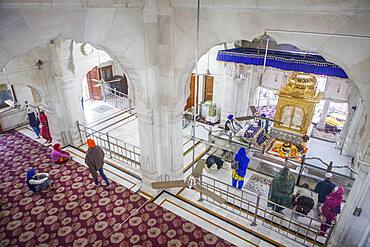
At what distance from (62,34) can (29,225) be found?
397 cm

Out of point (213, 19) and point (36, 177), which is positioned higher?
point (213, 19)

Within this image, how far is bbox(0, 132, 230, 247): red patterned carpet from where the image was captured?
4.91 meters

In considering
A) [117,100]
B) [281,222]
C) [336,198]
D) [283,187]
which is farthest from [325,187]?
[117,100]

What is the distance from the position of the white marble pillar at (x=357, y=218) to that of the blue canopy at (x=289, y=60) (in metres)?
3.34

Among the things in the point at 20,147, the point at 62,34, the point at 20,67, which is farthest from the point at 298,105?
the point at 20,147

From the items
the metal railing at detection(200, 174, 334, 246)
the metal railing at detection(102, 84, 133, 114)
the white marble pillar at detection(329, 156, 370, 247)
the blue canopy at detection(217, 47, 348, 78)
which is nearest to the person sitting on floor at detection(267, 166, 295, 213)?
the metal railing at detection(200, 174, 334, 246)

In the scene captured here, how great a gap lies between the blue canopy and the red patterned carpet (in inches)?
183

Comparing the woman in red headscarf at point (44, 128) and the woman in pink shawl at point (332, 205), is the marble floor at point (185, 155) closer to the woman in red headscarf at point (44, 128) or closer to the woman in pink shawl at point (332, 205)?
the woman in red headscarf at point (44, 128)

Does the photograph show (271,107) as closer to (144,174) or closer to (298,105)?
(298,105)

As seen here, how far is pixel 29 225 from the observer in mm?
5234

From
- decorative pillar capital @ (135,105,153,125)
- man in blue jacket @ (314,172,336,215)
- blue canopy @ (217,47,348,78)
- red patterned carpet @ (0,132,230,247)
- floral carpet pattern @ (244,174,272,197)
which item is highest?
blue canopy @ (217,47,348,78)

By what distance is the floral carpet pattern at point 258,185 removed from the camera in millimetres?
6557

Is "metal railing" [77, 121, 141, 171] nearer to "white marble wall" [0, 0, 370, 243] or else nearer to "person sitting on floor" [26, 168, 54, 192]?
"white marble wall" [0, 0, 370, 243]

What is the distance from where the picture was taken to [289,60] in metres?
6.61
